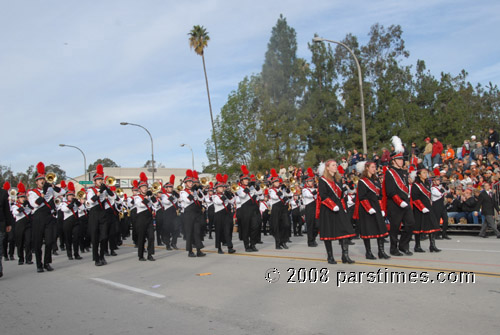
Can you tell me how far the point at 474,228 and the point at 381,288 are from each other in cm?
993

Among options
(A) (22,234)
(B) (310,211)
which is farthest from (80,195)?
(B) (310,211)

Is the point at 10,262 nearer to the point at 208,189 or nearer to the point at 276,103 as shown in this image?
the point at 208,189

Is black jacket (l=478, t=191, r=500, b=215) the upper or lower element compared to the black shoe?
upper

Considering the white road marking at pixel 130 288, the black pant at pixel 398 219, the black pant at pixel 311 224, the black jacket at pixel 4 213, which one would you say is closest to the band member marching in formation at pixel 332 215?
the black pant at pixel 398 219

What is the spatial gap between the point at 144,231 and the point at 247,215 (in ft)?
9.02

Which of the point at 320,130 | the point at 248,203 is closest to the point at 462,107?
the point at 320,130

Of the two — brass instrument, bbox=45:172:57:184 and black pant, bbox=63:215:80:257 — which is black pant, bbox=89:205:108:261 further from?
black pant, bbox=63:215:80:257

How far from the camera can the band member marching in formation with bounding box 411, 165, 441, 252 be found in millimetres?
10281

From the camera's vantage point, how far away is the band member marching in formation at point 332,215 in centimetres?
906

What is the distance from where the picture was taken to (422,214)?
34.3 ft

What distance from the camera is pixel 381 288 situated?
22.2 ft

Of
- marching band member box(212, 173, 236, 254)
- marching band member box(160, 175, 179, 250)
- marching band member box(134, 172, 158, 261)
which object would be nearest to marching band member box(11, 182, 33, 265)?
marching band member box(134, 172, 158, 261)

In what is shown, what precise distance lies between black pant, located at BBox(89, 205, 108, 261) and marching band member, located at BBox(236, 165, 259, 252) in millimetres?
3550

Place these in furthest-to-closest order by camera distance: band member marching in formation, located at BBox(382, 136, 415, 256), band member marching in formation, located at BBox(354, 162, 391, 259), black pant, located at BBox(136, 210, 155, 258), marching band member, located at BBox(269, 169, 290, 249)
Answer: marching band member, located at BBox(269, 169, 290, 249)
black pant, located at BBox(136, 210, 155, 258)
band member marching in formation, located at BBox(382, 136, 415, 256)
band member marching in formation, located at BBox(354, 162, 391, 259)
